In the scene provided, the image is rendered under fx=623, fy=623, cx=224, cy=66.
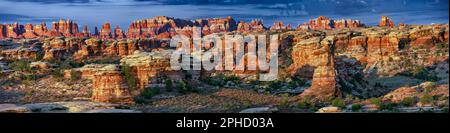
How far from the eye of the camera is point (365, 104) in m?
24.0

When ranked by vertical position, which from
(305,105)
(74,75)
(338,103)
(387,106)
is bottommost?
(305,105)

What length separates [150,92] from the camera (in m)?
27.7

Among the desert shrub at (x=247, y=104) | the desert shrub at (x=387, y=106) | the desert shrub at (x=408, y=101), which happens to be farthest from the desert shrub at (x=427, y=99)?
the desert shrub at (x=247, y=104)

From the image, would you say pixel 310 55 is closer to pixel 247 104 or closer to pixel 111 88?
pixel 247 104

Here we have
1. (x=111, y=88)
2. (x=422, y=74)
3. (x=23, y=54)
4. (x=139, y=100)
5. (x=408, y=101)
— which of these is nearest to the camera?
(x=408, y=101)

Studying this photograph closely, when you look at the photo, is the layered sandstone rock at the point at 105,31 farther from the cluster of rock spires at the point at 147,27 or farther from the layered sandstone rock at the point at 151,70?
the layered sandstone rock at the point at 151,70

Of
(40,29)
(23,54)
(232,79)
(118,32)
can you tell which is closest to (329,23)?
(118,32)

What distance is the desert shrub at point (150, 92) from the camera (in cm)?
2720

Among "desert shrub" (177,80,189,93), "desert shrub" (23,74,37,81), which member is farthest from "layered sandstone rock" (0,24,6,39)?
"desert shrub" (177,80,189,93)

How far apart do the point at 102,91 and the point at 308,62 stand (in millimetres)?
13928

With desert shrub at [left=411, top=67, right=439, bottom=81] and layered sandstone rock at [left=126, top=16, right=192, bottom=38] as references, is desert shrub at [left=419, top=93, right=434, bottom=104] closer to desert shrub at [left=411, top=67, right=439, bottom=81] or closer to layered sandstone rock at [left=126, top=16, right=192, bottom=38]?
desert shrub at [left=411, top=67, right=439, bottom=81]
